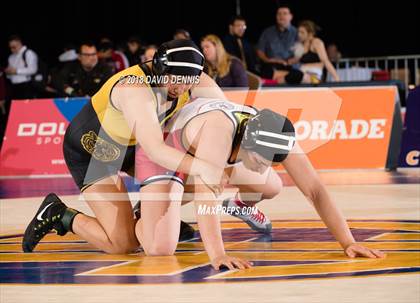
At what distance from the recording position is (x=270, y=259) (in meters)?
6.34

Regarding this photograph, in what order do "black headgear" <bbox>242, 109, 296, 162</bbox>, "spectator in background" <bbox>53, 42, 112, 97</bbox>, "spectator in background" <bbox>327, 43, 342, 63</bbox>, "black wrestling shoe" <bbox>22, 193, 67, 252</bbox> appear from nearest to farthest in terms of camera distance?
"black headgear" <bbox>242, 109, 296, 162</bbox>, "black wrestling shoe" <bbox>22, 193, 67, 252</bbox>, "spectator in background" <bbox>53, 42, 112, 97</bbox>, "spectator in background" <bbox>327, 43, 342, 63</bbox>

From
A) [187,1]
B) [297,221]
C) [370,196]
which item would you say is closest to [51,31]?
[187,1]

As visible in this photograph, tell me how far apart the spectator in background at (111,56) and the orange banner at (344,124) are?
3.41m

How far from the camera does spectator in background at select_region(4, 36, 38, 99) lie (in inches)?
625

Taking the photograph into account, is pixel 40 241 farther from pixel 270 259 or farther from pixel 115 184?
pixel 270 259

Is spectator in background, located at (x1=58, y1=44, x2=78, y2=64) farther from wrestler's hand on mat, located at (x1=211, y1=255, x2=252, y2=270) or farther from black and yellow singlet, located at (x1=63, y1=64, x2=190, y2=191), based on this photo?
wrestler's hand on mat, located at (x1=211, y1=255, x2=252, y2=270)

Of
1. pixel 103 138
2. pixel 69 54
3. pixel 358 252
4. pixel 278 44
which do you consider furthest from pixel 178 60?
pixel 69 54

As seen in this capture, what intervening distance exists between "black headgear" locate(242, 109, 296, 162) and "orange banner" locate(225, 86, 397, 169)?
6.40 meters

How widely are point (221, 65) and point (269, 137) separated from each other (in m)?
6.95

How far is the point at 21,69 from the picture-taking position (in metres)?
15.9

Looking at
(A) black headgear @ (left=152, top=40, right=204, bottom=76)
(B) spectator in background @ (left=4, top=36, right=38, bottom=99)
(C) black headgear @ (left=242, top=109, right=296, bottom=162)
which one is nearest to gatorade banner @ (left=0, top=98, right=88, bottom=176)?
(B) spectator in background @ (left=4, top=36, right=38, bottom=99)

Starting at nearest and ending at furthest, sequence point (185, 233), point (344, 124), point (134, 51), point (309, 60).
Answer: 1. point (185, 233)
2. point (344, 124)
3. point (309, 60)
4. point (134, 51)

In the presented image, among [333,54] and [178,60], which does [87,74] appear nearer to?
[333,54]

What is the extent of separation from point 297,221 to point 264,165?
2.26 metres
